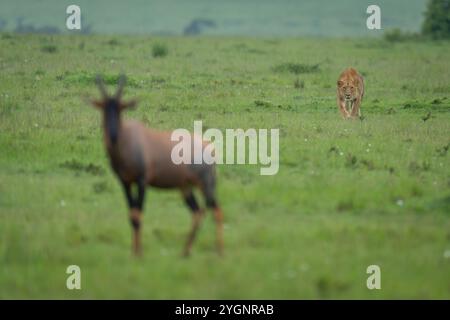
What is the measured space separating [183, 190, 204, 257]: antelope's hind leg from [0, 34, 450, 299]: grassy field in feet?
0.48

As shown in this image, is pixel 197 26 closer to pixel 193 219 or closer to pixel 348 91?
pixel 348 91

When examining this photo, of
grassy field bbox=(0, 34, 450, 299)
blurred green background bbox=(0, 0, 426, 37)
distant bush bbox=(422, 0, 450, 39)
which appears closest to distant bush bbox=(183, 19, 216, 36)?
blurred green background bbox=(0, 0, 426, 37)

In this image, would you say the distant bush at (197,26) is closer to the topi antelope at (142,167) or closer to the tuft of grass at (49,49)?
the tuft of grass at (49,49)

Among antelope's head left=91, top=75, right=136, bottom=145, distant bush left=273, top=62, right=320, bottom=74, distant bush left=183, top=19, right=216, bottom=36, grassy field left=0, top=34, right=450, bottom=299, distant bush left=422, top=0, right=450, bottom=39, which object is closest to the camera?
grassy field left=0, top=34, right=450, bottom=299

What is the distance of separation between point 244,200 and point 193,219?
234cm

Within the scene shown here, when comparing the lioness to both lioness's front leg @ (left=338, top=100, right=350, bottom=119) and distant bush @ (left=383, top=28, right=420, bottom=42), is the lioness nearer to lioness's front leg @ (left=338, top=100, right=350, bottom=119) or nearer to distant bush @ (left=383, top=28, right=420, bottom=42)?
lioness's front leg @ (left=338, top=100, right=350, bottom=119)

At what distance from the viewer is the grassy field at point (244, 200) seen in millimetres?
9664

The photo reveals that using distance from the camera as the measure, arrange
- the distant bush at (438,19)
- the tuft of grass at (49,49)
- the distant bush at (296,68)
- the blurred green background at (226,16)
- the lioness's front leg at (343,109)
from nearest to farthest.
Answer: the lioness's front leg at (343,109) → the distant bush at (296,68) → the tuft of grass at (49,49) → the distant bush at (438,19) → the blurred green background at (226,16)

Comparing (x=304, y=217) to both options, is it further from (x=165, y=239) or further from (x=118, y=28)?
(x=118, y=28)

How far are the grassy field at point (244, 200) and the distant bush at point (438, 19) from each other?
27545mm

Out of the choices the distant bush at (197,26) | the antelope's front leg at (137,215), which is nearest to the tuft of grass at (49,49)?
the antelope's front leg at (137,215)

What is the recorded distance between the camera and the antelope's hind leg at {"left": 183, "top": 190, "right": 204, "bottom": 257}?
1039 centimetres

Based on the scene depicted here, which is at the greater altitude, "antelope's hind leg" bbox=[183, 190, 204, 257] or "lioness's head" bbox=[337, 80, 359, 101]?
"lioness's head" bbox=[337, 80, 359, 101]

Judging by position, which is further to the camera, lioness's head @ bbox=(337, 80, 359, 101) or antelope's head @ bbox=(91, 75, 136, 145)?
lioness's head @ bbox=(337, 80, 359, 101)
